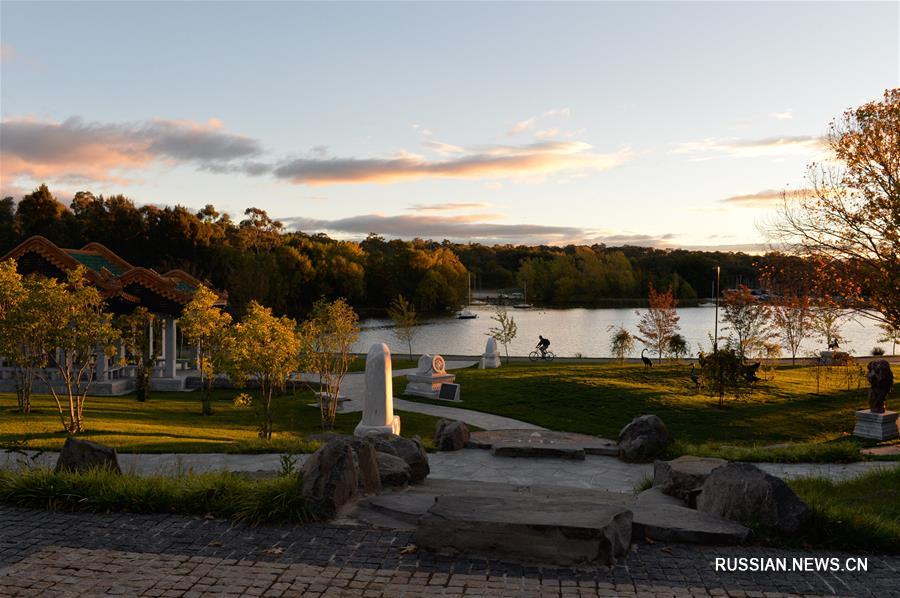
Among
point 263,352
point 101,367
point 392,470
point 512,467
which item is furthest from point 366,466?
point 101,367

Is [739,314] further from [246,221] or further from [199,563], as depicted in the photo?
[246,221]

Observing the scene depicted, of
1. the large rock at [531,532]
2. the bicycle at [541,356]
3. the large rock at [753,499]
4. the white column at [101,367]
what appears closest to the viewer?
the large rock at [531,532]

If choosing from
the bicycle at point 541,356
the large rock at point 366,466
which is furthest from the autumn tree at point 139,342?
the bicycle at point 541,356

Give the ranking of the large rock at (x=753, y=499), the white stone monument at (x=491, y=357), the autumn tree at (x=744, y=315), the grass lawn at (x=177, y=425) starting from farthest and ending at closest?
the white stone monument at (x=491, y=357)
the autumn tree at (x=744, y=315)
the grass lawn at (x=177, y=425)
the large rock at (x=753, y=499)

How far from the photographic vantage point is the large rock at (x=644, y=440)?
41.4 feet

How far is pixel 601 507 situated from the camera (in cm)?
672

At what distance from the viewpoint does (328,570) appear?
5918 millimetres

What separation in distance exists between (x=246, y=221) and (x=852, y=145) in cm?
7576

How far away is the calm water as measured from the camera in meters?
47.6

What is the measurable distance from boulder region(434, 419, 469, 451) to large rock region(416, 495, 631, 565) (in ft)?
22.9

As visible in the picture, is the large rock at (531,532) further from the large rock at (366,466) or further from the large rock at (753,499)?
the large rock at (366,466)

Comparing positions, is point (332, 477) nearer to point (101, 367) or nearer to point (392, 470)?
point (392, 470)

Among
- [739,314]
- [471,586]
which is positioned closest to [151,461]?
[471,586]

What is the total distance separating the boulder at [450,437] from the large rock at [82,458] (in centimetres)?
628
